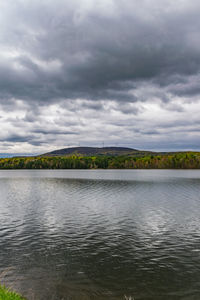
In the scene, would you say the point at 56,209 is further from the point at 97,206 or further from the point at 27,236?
the point at 27,236

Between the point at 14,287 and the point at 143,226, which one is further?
the point at 143,226

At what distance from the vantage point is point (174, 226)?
37.8 meters

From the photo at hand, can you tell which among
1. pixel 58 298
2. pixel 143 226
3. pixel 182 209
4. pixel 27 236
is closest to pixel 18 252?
pixel 27 236

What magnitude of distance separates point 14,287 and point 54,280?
10.8 feet

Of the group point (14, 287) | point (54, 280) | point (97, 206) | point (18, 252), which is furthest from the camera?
point (97, 206)

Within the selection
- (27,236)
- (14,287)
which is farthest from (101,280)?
(27,236)

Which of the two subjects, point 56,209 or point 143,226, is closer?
point 143,226

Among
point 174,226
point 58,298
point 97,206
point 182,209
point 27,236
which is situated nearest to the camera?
point 58,298

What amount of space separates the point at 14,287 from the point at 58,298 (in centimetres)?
414

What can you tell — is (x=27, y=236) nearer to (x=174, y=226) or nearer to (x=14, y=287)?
(x=14, y=287)

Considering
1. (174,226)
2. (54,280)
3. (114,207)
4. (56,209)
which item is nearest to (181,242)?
(174,226)

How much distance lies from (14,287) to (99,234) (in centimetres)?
1671

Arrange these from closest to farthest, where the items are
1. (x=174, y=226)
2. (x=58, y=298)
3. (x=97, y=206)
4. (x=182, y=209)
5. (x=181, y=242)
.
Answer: (x=58, y=298), (x=181, y=242), (x=174, y=226), (x=182, y=209), (x=97, y=206)

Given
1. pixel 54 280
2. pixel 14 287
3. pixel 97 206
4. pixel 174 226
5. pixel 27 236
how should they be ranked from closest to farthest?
pixel 14 287 → pixel 54 280 → pixel 27 236 → pixel 174 226 → pixel 97 206
